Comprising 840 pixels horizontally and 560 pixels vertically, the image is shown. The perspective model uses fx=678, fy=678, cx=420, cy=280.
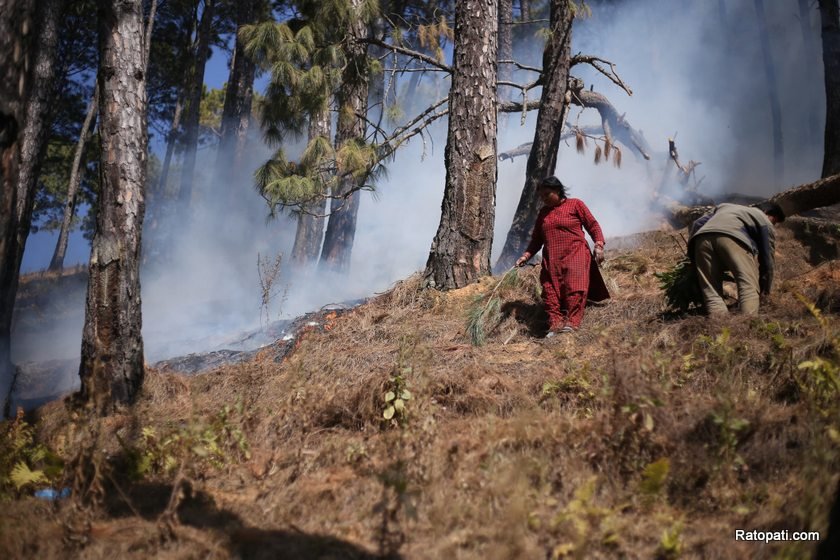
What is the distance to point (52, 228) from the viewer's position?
2695 centimetres

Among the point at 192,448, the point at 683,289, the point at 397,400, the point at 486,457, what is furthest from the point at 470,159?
the point at 192,448

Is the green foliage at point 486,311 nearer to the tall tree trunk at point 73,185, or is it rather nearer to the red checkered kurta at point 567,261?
the red checkered kurta at point 567,261

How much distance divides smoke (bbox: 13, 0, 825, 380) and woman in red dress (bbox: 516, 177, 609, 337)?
5867 millimetres

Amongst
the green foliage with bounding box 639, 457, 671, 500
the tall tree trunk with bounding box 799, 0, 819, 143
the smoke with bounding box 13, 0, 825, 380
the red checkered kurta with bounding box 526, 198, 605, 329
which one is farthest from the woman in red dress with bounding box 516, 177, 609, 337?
the tall tree trunk with bounding box 799, 0, 819, 143

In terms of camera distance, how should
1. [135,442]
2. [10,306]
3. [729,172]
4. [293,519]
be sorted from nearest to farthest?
[293,519]
[135,442]
[10,306]
[729,172]

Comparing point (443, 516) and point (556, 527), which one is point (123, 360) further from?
point (556, 527)

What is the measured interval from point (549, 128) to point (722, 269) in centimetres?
407

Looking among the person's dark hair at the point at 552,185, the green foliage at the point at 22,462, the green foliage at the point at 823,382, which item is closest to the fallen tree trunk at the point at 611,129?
the person's dark hair at the point at 552,185

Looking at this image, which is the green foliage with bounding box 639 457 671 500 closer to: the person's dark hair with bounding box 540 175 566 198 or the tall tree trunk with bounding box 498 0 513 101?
the person's dark hair with bounding box 540 175 566 198

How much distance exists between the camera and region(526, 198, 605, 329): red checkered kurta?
20.7 feet

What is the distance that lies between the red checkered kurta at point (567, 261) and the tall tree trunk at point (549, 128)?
2.67 meters

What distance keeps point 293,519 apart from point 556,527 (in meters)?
1.31

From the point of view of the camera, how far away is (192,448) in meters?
3.81

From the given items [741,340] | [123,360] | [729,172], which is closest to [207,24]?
[729,172]
